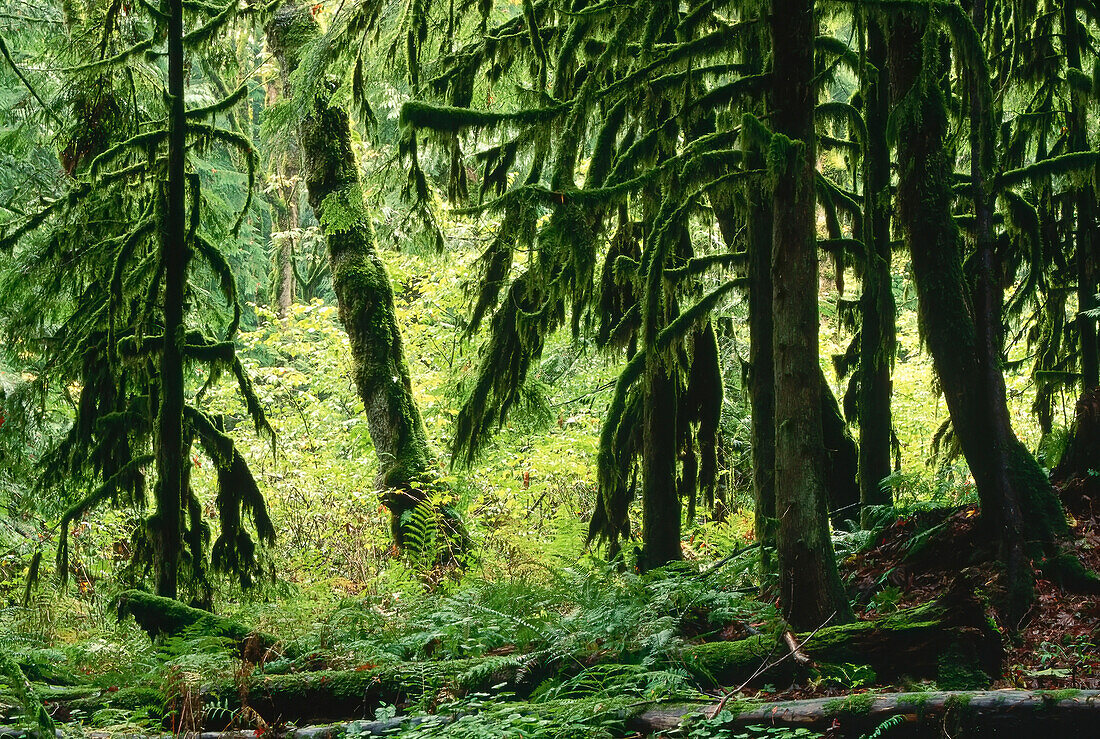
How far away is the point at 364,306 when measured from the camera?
409 inches

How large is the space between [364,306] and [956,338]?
652 centimetres

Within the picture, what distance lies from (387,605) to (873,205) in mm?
5158

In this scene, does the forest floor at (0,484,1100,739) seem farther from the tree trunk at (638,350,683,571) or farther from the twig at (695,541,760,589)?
the tree trunk at (638,350,683,571)

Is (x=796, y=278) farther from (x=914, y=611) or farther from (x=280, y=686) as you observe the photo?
(x=280, y=686)

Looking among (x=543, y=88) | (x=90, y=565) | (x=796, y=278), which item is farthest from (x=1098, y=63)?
(x=90, y=565)

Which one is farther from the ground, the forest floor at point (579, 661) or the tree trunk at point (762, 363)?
the tree trunk at point (762, 363)

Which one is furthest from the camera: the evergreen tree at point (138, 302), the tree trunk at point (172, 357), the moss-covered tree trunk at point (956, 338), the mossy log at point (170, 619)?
the evergreen tree at point (138, 302)

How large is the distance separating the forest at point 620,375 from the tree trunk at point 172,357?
3 centimetres

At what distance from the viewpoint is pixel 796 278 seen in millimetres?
5336

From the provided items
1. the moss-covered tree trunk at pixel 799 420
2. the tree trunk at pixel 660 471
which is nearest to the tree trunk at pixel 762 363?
the tree trunk at pixel 660 471

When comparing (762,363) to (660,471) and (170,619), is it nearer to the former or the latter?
(660,471)

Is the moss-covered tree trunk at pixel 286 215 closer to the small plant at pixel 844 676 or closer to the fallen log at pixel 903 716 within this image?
the fallen log at pixel 903 716

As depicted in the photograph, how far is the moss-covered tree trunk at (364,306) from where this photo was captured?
1007 cm

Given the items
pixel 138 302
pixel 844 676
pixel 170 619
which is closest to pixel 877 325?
pixel 844 676
